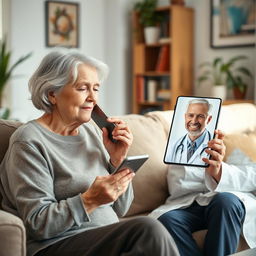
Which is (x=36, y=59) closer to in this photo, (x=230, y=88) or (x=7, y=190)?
(x=230, y=88)

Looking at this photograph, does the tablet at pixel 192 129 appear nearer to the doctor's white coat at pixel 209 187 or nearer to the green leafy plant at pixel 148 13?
the doctor's white coat at pixel 209 187

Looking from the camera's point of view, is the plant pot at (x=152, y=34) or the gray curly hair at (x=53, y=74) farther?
the plant pot at (x=152, y=34)

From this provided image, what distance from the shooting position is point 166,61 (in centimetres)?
507

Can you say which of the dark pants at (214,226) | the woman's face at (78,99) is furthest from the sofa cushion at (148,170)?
the woman's face at (78,99)

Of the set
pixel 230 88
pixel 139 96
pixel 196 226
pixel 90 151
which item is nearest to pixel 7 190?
pixel 90 151

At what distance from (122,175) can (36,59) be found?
→ 12.1ft

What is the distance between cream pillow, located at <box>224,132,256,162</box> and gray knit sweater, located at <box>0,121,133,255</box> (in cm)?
74

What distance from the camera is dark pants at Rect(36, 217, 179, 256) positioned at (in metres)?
1.35

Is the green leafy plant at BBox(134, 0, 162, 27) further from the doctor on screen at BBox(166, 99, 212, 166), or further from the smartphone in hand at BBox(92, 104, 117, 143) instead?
the smartphone in hand at BBox(92, 104, 117, 143)

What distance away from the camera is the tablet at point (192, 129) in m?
1.84

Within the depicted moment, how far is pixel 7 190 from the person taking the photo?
1.58 meters

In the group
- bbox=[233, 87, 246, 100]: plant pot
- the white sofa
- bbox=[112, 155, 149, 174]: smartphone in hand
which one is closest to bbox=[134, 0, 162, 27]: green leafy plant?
bbox=[233, 87, 246, 100]: plant pot

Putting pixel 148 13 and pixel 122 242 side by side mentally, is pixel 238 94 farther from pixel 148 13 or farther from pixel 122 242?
pixel 122 242

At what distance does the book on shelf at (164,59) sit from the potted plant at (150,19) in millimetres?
159
